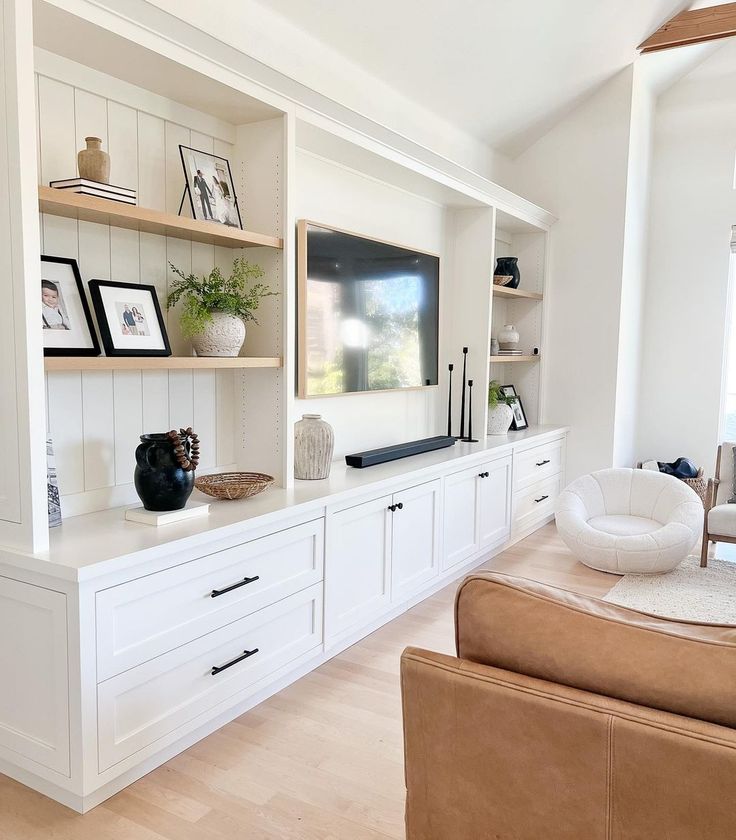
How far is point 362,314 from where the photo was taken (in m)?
3.70

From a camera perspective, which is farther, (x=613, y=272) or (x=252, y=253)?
(x=613, y=272)

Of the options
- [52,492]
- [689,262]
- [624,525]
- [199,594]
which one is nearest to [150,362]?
[52,492]

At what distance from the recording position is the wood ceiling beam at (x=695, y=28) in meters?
4.70

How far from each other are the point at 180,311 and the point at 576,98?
12.0 feet

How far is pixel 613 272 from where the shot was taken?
206 inches

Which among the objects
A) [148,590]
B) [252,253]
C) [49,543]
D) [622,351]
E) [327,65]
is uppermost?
[327,65]

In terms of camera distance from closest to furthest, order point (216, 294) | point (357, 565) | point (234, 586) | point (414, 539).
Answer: point (234, 586)
point (216, 294)
point (357, 565)
point (414, 539)

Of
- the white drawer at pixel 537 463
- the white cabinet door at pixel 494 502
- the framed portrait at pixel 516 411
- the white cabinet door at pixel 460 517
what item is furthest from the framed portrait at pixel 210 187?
the framed portrait at pixel 516 411

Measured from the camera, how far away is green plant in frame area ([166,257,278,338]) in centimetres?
262

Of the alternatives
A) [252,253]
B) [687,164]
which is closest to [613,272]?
[687,164]

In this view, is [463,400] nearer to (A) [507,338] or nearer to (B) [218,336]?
(A) [507,338]

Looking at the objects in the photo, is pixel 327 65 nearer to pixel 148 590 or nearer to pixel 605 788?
pixel 148 590

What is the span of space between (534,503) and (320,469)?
2267 mm

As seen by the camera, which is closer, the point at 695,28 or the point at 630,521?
the point at 630,521
